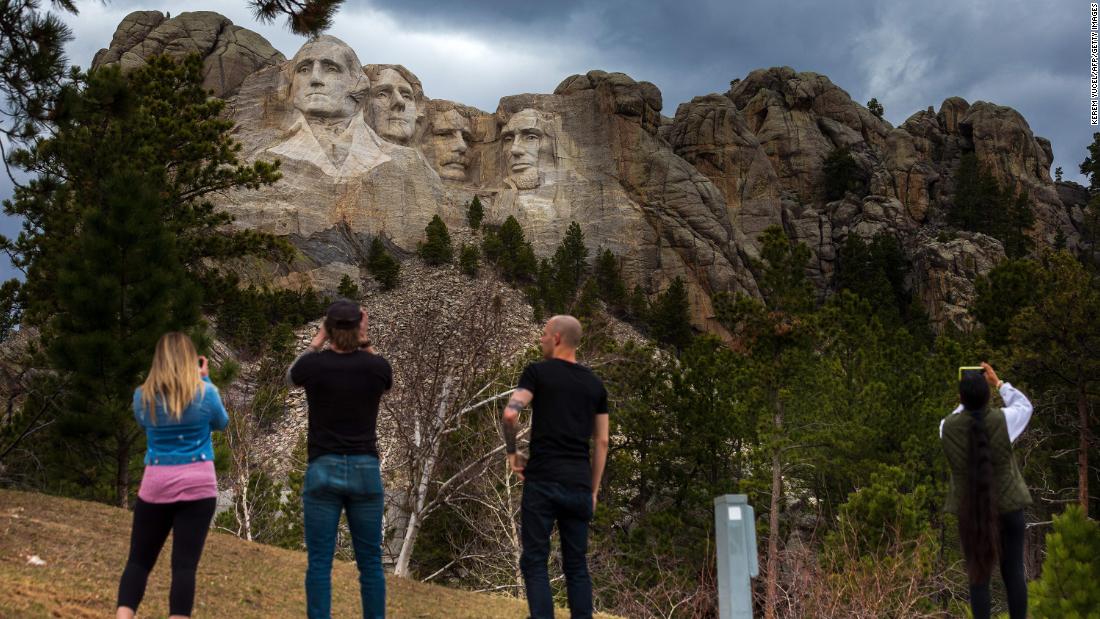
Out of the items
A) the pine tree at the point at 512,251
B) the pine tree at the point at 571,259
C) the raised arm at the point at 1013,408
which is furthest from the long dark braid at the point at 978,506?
the pine tree at the point at 512,251

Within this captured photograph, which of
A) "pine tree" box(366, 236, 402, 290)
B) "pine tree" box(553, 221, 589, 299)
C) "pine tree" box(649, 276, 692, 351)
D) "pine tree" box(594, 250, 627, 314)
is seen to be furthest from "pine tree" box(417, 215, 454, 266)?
"pine tree" box(649, 276, 692, 351)

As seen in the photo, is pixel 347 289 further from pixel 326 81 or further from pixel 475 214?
pixel 326 81

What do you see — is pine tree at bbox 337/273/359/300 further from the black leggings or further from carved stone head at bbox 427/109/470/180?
the black leggings

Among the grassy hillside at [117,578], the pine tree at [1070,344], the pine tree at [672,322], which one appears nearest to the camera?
the grassy hillside at [117,578]

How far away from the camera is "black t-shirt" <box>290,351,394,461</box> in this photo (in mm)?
5387

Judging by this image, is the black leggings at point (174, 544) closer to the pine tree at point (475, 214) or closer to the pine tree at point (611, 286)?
the pine tree at point (611, 286)

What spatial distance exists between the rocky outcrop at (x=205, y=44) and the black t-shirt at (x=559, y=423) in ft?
223

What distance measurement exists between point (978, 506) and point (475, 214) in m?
63.4

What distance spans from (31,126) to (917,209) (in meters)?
74.2

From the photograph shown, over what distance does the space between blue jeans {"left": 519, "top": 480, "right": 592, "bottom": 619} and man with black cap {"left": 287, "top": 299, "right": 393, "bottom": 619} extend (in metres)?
0.77

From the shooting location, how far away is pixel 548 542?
5.61m

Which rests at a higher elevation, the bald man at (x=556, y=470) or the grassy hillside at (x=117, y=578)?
the bald man at (x=556, y=470)

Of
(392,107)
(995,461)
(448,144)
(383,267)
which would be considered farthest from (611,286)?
(995,461)

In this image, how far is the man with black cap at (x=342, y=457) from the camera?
5.34 m
